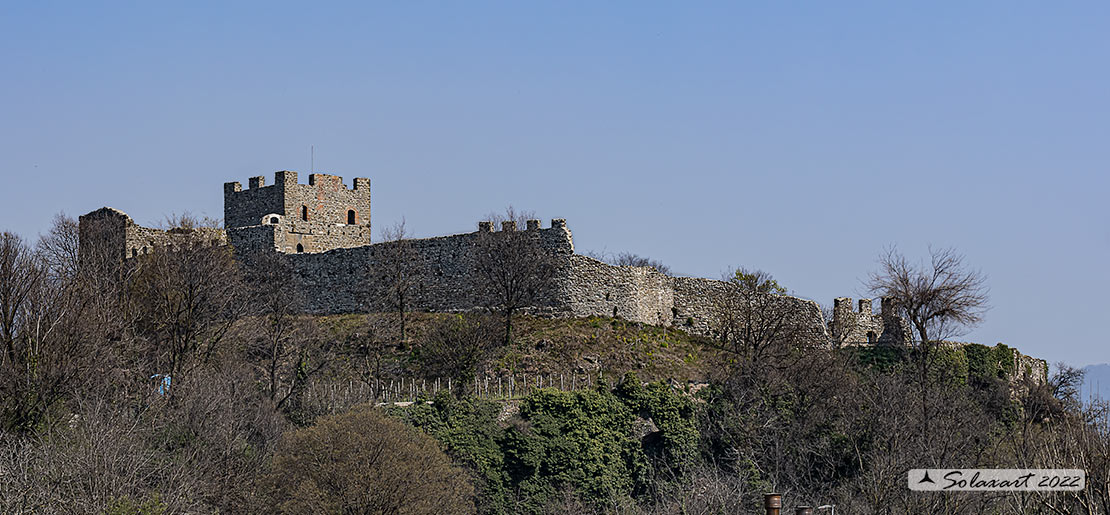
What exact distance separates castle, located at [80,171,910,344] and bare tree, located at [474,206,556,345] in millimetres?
283

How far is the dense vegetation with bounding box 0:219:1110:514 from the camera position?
106ft

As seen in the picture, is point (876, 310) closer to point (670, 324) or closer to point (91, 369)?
point (670, 324)

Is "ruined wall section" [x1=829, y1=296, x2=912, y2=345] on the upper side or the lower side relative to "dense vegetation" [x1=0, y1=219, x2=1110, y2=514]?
upper

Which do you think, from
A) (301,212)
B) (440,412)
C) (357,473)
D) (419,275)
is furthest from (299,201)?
(357,473)

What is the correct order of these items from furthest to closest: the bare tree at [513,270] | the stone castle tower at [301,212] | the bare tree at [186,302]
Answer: the stone castle tower at [301,212] → the bare tree at [513,270] → the bare tree at [186,302]

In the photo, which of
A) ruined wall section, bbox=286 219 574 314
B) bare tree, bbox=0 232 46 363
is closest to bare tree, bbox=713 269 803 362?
ruined wall section, bbox=286 219 574 314

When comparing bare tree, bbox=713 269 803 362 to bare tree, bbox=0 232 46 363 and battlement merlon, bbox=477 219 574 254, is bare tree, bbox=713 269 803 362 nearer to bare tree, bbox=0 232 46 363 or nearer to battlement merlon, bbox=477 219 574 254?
battlement merlon, bbox=477 219 574 254

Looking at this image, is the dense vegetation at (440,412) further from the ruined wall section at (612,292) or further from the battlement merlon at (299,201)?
the battlement merlon at (299,201)

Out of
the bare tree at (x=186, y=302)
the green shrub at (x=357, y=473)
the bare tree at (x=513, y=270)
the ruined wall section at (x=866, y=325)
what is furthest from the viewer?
the ruined wall section at (x=866, y=325)

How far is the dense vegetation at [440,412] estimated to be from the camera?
1276 inches

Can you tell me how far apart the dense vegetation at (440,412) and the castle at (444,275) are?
99 centimetres

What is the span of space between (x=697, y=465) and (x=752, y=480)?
1.69m

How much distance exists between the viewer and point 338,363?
1763 inches

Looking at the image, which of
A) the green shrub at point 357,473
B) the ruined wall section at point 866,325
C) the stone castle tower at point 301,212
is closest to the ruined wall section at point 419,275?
the stone castle tower at point 301,212
